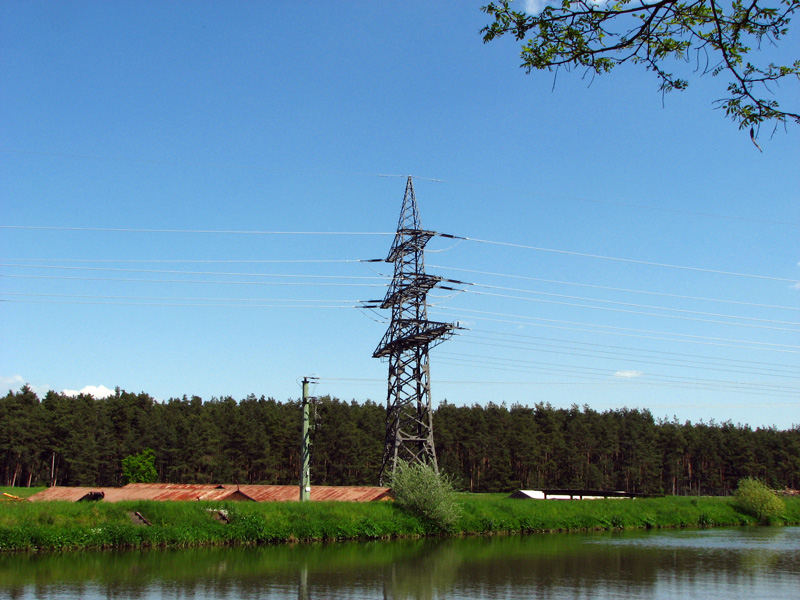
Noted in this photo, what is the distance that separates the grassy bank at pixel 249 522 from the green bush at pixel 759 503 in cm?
1981

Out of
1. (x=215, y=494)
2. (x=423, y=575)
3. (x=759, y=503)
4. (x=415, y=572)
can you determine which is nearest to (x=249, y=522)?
(x=215, y=494)

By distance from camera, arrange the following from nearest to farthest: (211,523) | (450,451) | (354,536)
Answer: (211,523) < (354,536) < (450,451)

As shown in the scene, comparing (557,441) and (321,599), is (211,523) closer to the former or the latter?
(321,599)

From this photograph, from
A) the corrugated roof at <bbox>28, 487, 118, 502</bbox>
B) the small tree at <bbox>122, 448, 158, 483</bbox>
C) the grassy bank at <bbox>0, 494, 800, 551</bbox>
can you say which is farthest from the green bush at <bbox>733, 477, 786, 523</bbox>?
the small tree at <bbox>122, 448, 158, 483</bbox>

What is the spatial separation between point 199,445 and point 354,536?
2903 inches

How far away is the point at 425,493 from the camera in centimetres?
5444

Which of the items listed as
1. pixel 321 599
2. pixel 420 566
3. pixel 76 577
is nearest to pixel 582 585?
pixel 420 566

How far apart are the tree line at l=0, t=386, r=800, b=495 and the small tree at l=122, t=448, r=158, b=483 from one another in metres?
5.61

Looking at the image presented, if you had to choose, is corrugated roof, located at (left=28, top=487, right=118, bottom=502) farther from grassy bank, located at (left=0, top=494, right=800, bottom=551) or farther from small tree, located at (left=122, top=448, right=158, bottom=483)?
small tree, located at (left=122, top=448, right=158, bottom=483)

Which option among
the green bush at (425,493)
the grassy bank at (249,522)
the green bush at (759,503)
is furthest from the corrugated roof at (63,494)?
the green bush at (759,503)

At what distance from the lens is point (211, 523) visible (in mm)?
48438

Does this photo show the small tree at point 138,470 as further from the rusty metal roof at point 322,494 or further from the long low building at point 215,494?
the rusty metal roof at point 322,494

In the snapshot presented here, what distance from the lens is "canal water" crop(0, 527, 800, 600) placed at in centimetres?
2783

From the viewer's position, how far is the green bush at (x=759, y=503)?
79812mm
